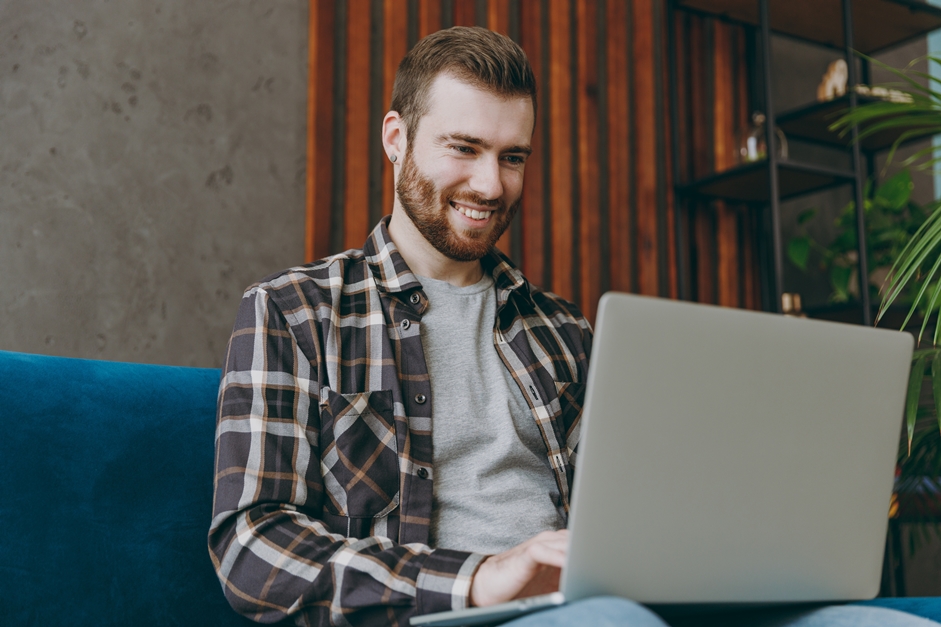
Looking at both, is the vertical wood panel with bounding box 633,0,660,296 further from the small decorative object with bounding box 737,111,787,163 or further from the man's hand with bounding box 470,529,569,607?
the man's hand with bounding box 470,529,569,607

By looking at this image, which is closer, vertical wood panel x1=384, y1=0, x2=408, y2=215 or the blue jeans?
the blue jeans

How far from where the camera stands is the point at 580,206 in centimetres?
251

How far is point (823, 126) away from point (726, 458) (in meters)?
2.46

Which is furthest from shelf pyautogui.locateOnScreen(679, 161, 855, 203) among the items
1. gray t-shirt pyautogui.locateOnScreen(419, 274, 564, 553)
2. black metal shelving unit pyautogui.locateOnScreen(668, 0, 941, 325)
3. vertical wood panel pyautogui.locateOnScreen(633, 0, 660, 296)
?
gray t-shirt pyautogui.locateOnScreen(419, 274, 564, 553)

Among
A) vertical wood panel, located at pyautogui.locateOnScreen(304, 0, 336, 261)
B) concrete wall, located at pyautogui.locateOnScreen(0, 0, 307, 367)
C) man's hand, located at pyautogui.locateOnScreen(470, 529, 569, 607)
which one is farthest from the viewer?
vertical wood panel, located at pyautogui.locateOnScreen(304, 0, 336, 261)

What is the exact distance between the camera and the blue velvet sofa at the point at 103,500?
988mm

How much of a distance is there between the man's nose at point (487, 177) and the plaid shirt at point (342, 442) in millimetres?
176

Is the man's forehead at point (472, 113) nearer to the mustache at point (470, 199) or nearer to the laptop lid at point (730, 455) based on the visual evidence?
the mustache at point (470, 199)

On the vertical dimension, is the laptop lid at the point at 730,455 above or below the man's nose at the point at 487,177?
below

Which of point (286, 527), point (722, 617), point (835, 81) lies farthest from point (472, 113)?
point (835, 81)

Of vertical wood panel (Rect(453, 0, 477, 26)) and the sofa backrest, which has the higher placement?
vertical wood panel (Rect(453, 0, 477, 26))

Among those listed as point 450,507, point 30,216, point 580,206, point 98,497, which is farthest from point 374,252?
point 580,206

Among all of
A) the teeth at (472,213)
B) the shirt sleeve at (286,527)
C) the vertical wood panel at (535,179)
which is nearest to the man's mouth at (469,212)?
the teeth at (472,213)

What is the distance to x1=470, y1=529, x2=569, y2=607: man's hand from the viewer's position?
28.6 inches
